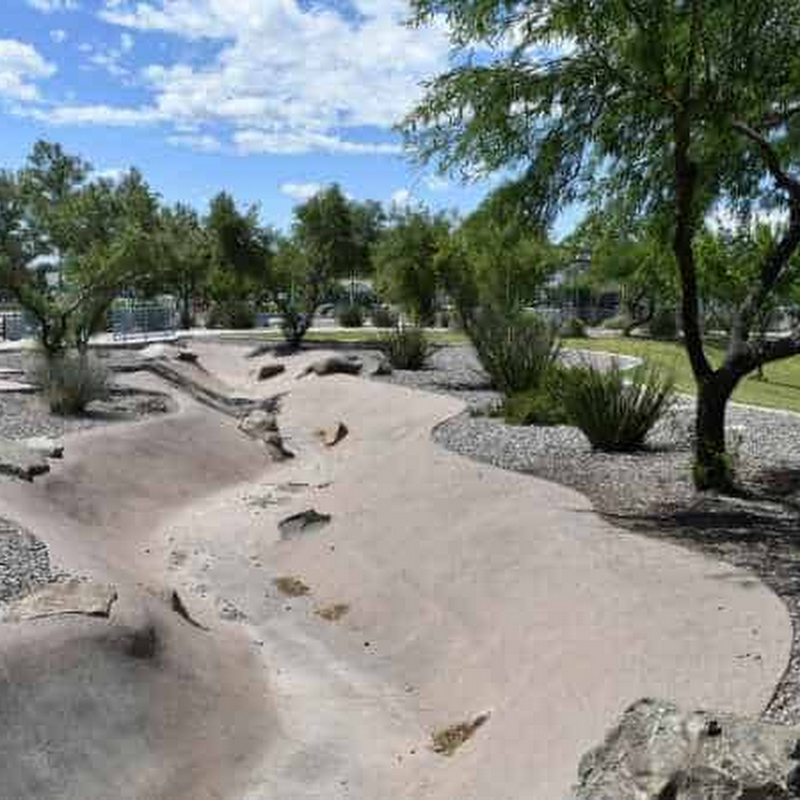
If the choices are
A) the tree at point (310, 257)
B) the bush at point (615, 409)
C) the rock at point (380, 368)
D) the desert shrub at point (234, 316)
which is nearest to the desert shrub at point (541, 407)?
the bush at point (615, 409)

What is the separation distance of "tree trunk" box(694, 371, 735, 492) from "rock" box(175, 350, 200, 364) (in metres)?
21.8

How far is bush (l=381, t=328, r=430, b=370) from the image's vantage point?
29.8 m

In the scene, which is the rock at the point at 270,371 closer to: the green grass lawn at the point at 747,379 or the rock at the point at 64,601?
the green grass lawn at the point at 747,379

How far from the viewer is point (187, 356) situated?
105 ft

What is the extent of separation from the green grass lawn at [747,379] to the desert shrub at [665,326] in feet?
19.5

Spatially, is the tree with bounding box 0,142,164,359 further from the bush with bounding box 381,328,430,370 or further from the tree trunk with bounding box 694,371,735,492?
the tree trunk with bounding box 694,371,735,492

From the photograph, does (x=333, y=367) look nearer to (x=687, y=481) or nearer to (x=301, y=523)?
(x=301, y=523)

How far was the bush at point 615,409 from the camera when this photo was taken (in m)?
14.5

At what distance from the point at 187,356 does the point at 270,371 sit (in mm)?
2728

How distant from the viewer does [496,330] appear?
22.5m

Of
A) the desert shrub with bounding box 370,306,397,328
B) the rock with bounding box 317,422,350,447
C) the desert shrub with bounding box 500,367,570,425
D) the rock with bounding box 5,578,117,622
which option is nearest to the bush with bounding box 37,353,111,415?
the rock with bounding box 317,422,350,447

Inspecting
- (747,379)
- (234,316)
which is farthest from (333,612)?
(234,316)

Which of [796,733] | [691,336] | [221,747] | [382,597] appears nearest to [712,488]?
[691,336]

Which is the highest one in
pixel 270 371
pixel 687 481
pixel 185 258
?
pixel 185 258
